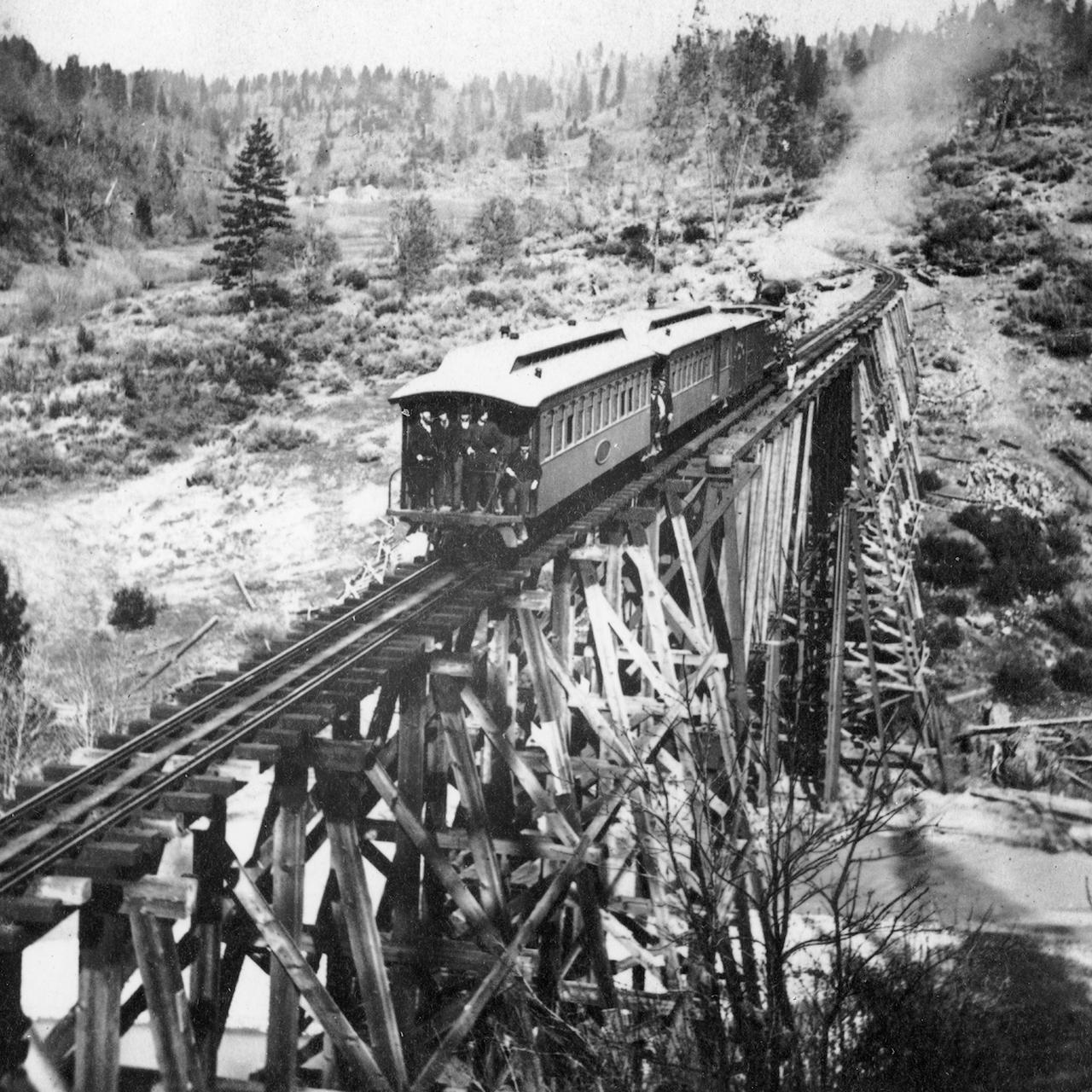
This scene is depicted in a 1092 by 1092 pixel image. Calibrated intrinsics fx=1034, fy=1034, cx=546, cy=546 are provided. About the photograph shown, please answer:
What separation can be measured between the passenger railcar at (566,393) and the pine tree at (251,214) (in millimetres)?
29966

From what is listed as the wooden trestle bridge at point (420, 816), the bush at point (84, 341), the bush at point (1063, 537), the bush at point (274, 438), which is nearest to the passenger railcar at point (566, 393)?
the wooden trestle bridge at point (420, 816)

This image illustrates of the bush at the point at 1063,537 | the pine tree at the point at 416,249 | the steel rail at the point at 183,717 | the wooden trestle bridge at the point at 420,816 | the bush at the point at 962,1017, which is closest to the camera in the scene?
the wooden trestle bridge at the point at 420,816

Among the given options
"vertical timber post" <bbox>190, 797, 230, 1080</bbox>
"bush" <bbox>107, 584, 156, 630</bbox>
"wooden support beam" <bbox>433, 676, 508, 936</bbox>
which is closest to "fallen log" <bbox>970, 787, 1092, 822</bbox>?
"wooden support beam" <bbox>433, 676, 508, 936</bbox>

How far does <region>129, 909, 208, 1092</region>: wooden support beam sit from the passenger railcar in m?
5.59

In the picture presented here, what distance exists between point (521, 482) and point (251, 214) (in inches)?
1418

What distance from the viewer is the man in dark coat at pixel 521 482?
31.8 feet

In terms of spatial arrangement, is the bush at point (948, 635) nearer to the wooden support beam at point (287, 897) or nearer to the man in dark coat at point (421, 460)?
the man in dark coat at point (421, 460)

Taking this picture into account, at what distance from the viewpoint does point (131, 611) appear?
2133cm

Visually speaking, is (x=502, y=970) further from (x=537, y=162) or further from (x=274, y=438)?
(x=537, y=162)

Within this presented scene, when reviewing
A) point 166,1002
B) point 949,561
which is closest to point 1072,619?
point 949,561

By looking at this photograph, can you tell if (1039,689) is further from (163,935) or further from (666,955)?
(163,935)

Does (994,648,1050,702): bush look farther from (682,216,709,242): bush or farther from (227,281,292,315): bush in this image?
(682,216,709,242): bush

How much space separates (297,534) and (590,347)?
1412 cm

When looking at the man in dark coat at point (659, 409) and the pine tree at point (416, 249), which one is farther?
the pine tree at point (416, 249)
